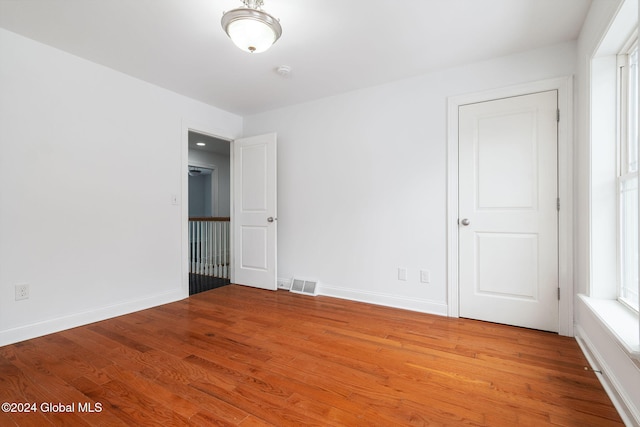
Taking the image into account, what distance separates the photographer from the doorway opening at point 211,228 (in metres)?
4.68

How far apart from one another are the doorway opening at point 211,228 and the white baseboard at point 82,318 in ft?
1.79

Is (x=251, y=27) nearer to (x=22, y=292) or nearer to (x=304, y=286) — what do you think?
(x=22, y=292)

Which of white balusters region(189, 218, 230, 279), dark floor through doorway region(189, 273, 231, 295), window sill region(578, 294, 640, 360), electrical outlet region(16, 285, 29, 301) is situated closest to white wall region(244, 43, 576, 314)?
dark floor through doorway region(189, 273, 231, 295)

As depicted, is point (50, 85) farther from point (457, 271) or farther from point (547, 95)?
point (547, 95)

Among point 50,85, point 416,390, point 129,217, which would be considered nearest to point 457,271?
point 416,390

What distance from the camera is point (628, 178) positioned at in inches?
69.4

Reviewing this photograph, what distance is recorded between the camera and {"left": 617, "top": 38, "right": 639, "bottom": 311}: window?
1754 millimetres

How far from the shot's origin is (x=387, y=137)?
316 cm

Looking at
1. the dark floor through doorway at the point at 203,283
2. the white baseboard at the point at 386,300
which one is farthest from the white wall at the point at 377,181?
the dark floor through doorway at the point at 203,283

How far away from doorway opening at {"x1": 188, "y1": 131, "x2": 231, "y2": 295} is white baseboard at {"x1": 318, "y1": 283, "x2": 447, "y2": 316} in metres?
1.67

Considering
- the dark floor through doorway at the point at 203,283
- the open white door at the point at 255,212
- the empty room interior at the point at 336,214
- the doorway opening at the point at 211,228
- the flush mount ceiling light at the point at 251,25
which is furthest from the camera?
the doorway opening at the point at 211,228

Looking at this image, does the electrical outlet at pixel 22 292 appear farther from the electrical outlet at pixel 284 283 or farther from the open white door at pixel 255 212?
the electrical outlet at pixel 284 283

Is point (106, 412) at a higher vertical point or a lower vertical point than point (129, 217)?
lower

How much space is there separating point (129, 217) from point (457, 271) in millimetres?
3219
